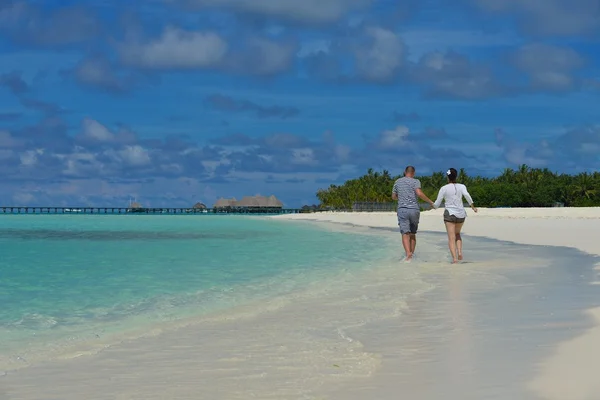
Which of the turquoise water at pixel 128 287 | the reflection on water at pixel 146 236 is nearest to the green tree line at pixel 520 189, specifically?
the reflection on water at pixel 146 236

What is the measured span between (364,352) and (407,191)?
32.0 feet

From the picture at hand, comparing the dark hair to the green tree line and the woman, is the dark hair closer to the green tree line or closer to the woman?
the woman

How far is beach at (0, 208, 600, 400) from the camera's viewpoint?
5.08 metres

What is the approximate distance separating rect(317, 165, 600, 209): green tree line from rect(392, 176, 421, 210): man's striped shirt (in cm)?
9581

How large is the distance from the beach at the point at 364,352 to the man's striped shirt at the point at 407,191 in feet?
15.0

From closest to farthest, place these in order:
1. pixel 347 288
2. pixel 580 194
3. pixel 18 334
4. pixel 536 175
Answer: pixel 18 334, pixel 347 288, pixel 580 194, pixel 536 175

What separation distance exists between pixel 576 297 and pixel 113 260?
15.7m

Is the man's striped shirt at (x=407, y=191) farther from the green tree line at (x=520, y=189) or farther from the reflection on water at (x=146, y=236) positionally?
the green tree line at (x=520, y=189)

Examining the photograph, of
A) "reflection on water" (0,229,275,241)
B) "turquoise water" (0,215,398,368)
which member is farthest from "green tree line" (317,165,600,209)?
"turquoise water" (0,215,398,368)

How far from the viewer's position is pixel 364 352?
21.0ft

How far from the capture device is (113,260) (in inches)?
891

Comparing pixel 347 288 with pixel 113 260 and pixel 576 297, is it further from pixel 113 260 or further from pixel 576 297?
pixel 113 260

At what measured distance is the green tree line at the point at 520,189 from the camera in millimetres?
112750

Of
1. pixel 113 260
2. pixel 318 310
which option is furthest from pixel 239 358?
pixel 113 260
